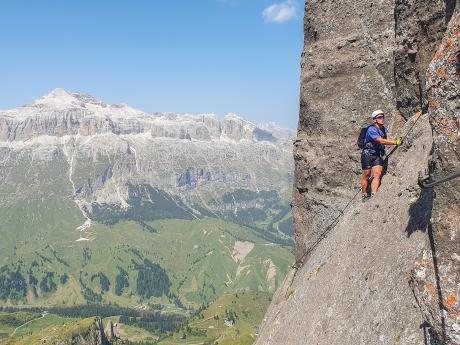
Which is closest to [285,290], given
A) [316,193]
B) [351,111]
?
[316,193]

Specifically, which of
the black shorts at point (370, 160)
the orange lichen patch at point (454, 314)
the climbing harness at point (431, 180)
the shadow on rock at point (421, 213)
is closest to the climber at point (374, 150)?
the black shorts at point (370, 160)

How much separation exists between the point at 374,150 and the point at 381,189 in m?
2.14

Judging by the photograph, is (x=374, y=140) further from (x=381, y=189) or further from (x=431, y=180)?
(x=431, y=180)

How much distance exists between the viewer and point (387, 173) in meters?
23.4

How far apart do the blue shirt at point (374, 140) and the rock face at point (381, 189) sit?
0.83 meters

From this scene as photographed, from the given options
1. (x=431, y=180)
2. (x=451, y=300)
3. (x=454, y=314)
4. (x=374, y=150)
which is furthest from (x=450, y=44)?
(x=374, y=150)

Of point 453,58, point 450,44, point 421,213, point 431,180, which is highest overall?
point 450,44

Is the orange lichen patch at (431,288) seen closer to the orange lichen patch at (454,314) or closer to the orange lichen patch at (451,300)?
the orange lichen patch at (451,300)

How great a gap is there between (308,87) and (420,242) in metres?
20.3

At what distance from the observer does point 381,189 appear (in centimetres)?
2275

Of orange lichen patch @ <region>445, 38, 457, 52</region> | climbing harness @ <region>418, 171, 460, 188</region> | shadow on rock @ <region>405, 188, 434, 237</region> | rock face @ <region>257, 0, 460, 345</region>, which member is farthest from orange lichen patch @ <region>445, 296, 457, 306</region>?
orange lichen patch @ <region>445, 38, 457, 52</region>

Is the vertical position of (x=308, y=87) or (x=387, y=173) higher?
(x=308, y=87)

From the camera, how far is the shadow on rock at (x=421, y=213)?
16312 mm

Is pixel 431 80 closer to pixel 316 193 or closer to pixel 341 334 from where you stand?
pixel 341 334
